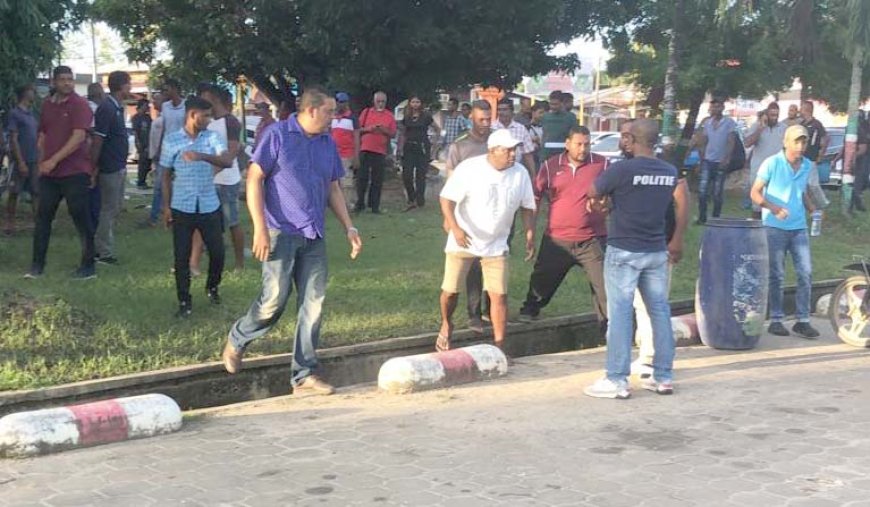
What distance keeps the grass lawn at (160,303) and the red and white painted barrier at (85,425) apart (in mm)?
897

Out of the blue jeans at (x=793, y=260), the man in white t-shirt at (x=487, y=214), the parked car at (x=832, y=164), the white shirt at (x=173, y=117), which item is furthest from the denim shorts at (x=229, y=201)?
the parked car at (x=832, y=164)

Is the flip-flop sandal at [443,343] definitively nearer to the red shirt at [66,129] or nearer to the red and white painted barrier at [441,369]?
the red and white painted barrier at [441,369]

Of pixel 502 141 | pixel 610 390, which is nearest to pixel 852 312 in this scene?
pixel 610 390

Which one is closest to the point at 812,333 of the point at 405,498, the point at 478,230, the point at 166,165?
the point at 478,230

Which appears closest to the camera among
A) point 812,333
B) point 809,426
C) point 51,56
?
point 809,426

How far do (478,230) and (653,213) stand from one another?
1372 millimetres

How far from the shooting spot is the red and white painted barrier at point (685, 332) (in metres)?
8.06

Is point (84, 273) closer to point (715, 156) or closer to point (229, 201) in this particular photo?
point (229, 201)

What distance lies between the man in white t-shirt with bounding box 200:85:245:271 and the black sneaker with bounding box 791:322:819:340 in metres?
5.21

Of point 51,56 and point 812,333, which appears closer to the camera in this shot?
point 812,333

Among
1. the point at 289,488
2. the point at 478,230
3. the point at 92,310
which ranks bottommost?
the point at 289,488

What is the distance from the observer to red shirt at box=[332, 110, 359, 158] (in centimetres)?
1317

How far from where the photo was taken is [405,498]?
177 inches

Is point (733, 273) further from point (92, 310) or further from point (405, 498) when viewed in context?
point (92, 310)
